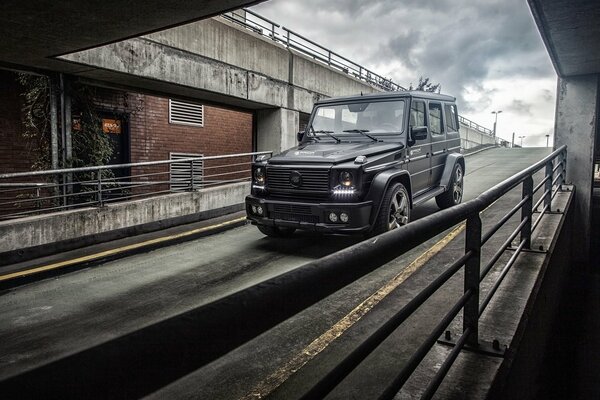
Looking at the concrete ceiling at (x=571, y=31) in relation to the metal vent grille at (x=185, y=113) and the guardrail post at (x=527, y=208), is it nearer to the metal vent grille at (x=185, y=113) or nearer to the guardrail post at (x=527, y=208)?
the guardrail post at (x=527, y=208)

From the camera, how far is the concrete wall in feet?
21.7

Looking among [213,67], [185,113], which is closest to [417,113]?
[213,67]

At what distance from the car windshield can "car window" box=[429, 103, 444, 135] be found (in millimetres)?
1150

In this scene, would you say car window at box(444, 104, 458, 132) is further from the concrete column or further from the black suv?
the concrete column

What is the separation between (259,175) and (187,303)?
2.85 metres

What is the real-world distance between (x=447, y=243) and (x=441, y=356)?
3.87 m

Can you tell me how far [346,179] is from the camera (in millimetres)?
5957

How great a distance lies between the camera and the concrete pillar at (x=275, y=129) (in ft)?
43.5

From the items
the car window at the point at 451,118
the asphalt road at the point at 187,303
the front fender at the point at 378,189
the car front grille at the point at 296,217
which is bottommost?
the asphalt road at the point at 187,303

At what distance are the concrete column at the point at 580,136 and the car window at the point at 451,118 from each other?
420 centimetres

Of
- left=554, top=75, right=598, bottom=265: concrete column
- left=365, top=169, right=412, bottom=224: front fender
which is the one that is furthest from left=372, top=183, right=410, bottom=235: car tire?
left=554, top=75, right=598, bottom=265: concrete column

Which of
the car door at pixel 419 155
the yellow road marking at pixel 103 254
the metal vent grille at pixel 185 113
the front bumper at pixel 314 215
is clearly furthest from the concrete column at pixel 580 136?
the metal vent grille at pixel 185 113

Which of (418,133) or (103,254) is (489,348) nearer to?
(418,133)

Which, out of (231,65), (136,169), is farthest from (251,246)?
(136,169)
